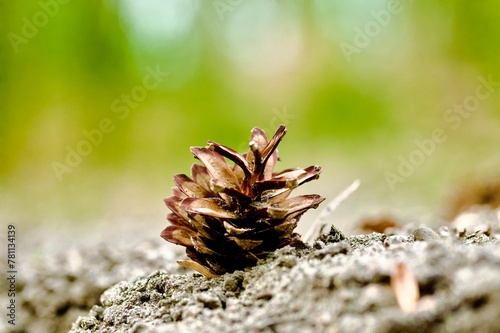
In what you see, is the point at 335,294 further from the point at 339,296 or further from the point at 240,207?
the point at 240,207

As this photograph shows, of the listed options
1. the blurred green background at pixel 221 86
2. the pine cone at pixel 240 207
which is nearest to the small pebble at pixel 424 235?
the pine cone at pixel 240 207

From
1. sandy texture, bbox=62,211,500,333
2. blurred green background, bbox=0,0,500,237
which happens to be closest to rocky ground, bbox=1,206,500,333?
sandy texture, bbox=62,211,500,333

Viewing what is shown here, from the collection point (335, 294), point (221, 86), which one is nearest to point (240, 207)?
point (335, 294)

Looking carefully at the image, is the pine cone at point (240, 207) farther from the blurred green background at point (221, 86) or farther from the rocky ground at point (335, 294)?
the blurred green background at point (221, 86)

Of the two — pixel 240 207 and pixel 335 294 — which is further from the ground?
pixel 240 207

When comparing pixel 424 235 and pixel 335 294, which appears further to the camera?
pixel 424 235

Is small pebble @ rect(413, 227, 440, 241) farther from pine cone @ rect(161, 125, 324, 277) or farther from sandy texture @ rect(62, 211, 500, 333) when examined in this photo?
pine cone @ rect(161, 125, 324, 277)

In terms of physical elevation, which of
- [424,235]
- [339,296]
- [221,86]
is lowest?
[339,296]

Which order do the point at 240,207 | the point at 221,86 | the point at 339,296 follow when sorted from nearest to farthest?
the point at 339,296, the point at 240,207, the point at 221,86
